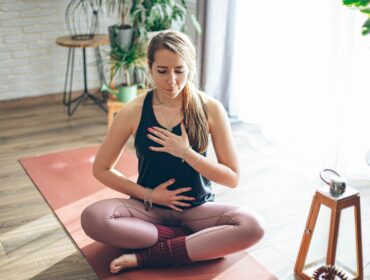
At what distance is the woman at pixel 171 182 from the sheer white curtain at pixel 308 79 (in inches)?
33.8

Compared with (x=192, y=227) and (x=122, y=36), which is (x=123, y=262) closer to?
(x=192, y=227)

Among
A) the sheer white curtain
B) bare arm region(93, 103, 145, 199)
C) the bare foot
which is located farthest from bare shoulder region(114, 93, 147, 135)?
the sheer white curtain

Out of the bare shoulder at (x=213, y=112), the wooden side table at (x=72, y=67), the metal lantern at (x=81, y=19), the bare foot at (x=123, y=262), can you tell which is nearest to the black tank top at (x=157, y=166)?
the bare shoulder at (x=213, y=112)

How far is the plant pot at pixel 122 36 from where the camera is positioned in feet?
11.5

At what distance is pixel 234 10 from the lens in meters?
3.60

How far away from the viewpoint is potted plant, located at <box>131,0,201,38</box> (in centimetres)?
349

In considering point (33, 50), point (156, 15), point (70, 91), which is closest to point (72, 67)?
point (70, 91)

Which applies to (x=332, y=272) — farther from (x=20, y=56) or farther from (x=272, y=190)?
(x=20, y=56)

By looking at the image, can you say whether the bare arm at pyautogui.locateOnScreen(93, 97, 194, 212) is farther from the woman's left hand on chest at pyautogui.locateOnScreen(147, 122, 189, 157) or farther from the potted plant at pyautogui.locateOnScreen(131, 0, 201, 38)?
the potted plant at pyautogui.locateOnScreen(131, 0, 201, 38)

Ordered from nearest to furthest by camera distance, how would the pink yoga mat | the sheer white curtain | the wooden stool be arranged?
the wooden stool < the pink yoga mat < the sheer white curtain

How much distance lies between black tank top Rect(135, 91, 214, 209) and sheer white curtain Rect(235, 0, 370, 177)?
0.95 meters

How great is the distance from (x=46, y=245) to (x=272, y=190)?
3.55 ft

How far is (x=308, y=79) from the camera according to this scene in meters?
3.21

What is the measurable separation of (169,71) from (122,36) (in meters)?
1.41
